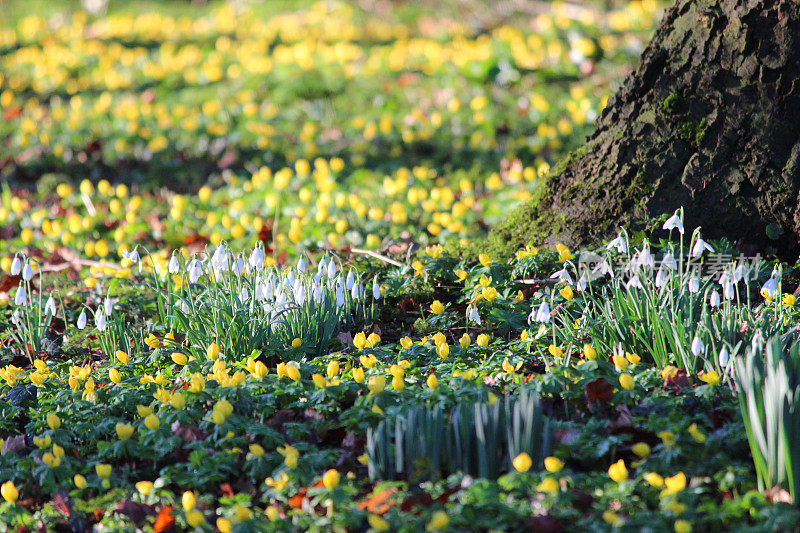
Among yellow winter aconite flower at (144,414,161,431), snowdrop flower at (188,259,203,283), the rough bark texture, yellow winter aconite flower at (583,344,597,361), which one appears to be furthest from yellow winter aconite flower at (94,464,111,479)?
the rough bark texture

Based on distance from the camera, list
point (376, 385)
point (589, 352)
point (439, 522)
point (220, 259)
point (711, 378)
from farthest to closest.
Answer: point (220, 259), point (589, 352), point (376, 385), point (711, 378), point (439, 522)

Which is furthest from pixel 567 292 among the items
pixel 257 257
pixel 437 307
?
pixel 257 257

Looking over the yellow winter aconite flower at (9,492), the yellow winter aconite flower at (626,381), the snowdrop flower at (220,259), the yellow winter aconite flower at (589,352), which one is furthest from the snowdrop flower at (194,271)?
the yellow winter aconite flower at (626,381)

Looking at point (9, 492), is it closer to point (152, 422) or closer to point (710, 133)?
point (152, 422)

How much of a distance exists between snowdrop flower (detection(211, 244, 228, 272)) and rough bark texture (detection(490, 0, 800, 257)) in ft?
5.04

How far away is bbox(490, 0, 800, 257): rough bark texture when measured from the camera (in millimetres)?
3332

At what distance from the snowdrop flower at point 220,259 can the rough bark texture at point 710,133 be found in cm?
154

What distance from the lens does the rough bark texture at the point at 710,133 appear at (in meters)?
3.33

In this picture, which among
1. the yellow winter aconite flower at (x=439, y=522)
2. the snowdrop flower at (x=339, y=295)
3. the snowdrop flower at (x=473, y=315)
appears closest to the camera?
the yellow winter aconite flower at (x=439, y=522)

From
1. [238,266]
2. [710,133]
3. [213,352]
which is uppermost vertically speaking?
[710,133]

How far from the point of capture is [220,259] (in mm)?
3080

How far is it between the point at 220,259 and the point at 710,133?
2.15 m

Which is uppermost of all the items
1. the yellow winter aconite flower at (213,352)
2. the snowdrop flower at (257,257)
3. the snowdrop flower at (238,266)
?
the snowdrop flower at (257,257)

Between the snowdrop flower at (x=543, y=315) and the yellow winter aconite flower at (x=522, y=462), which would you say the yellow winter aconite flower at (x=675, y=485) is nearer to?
the yellow winter aconite flower at (x=522, y=462)
